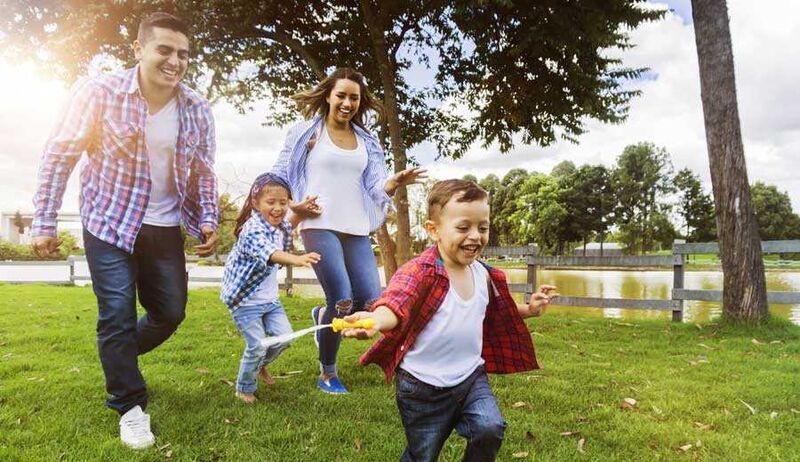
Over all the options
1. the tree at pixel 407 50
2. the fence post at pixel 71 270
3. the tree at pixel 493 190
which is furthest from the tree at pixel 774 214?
the fence post at pixel 71 270

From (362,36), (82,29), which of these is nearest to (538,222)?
(362,36)

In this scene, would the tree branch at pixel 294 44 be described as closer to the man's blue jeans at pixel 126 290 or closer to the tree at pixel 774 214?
the man's blue jeans at pixel 126 290

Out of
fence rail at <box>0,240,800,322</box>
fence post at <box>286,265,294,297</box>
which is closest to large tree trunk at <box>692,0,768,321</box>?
fence rail at <box>0,240,800,322</box>

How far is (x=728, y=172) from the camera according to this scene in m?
8.09

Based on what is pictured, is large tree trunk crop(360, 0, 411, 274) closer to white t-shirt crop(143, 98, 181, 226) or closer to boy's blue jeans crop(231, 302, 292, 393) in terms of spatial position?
boy's blue jeans crop(231, 302, 292, 393)

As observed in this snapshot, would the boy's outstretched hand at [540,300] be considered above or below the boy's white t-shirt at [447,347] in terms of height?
above

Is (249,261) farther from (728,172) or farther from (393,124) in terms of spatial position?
(393,124)

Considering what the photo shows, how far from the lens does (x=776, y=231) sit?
64500 mm

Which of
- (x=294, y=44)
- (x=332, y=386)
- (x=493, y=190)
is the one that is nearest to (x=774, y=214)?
(x=493, y=190)

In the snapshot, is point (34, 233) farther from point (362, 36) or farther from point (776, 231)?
point (776, 231)

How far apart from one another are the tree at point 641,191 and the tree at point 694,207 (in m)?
1.31

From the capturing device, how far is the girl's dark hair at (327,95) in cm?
408

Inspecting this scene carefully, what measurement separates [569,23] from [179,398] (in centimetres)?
802

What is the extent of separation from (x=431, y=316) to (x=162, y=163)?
208 cm
